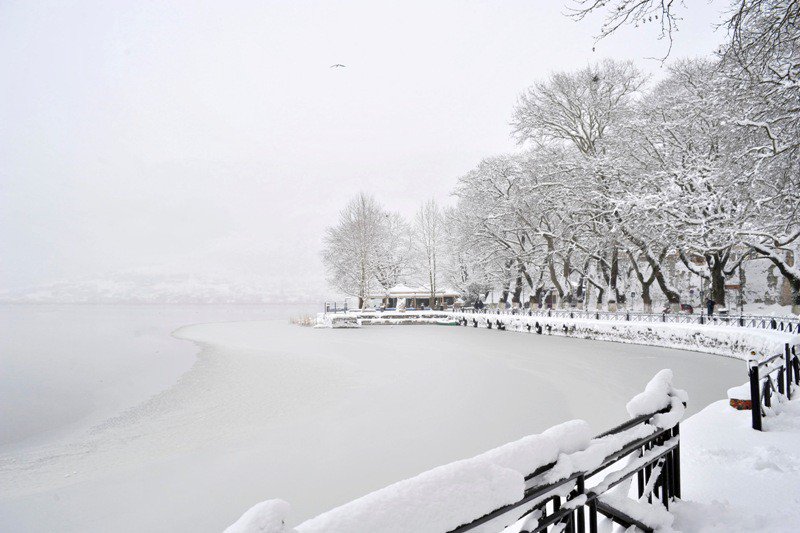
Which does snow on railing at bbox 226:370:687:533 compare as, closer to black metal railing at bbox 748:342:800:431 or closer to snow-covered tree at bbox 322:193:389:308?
black metal railing at bbox 748:342:800:431

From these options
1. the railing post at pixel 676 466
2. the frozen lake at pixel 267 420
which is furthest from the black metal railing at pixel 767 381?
the railing post at pixel 676 466

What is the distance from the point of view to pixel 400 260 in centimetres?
5816

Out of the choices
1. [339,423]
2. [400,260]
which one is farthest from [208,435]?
[400,260]

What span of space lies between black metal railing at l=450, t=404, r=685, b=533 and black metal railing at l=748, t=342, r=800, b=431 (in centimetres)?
296

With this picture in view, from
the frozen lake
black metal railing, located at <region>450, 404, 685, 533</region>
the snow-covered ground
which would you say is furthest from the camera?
the frozen lake

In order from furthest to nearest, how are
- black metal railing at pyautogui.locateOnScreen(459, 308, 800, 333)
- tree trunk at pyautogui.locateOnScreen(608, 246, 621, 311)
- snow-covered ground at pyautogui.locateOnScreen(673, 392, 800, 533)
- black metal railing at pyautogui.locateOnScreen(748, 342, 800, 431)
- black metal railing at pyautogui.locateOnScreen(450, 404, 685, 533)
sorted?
1. tree trunk at pyautogui.locateOnScreen(608, 246, 621, 311)
2. black metal railing at pyautogui.locateOnScreen(459, 308, 800, 333)
3. black metal railing at pyautogui.locateOnScreen(748, 342, 800, 431)
4. snow-covered ground at pyautogui.locateOnScreen(673, 392, 800, 533)
5. black metal railing at pyautogui.locateOnScreen(450, 404, 685, 533)

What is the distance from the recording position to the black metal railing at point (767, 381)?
19.3 ft

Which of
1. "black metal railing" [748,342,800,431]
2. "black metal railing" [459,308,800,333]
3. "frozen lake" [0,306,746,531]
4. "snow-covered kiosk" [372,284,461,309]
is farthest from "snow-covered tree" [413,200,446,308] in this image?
"black metal railing" [748,342,800,431]

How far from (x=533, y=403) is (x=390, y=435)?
11.7 feet

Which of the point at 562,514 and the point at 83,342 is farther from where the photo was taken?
the point at 83,342

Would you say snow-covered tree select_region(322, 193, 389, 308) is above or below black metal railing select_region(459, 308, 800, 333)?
above

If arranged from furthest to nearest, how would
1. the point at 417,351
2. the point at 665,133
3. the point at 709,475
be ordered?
Result: the point at 665,133 → the point at 417,351 → the point at 709,475

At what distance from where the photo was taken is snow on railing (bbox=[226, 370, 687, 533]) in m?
1.47

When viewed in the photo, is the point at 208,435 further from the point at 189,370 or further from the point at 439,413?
the point at 189,370
